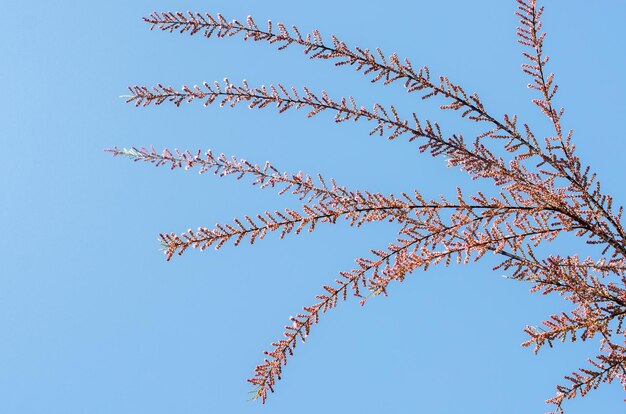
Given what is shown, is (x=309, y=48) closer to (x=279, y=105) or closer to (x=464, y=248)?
(x=279, y=105)

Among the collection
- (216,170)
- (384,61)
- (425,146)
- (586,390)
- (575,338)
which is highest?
(384,61)

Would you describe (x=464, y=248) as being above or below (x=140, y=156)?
below

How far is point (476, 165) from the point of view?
13.5 feet

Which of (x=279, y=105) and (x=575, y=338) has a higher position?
(x=279, y=105)

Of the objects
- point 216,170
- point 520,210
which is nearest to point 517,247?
point 520,210

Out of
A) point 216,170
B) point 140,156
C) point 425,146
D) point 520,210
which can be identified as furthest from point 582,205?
point 140,156

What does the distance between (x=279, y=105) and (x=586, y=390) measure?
3.06m

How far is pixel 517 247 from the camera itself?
4047mm

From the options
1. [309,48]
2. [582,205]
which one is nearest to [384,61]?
[309,48]

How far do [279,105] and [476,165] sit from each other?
150cm

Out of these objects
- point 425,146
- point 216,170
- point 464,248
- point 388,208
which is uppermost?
point 216,170

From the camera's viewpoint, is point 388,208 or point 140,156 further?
point 140,156

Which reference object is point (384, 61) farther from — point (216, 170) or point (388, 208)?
point (216, 170)

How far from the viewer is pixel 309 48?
4.15 metres
